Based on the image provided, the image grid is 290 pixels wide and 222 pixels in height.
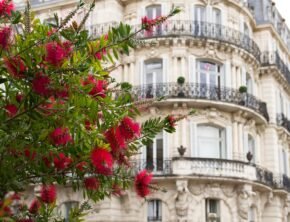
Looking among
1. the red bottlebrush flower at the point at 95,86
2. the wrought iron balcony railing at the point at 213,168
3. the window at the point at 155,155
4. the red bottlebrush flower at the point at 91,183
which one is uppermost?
the window at the point at 155,155

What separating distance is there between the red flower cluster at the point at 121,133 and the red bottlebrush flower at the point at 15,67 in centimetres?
108

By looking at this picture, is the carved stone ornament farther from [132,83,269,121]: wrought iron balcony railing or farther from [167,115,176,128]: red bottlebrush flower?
[167,115,176,128]: red bottlebrush flower

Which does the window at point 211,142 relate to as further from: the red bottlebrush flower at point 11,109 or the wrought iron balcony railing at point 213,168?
the red bottlebrush flower at point 11,109

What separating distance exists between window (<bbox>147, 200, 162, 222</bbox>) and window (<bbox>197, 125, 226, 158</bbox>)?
2903 mm

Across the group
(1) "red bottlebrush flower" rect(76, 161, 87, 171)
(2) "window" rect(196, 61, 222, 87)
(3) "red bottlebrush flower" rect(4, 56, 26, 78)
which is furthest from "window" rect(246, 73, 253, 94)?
(3) "red bottlebrush flower" rect(4, 56, 26, 78)

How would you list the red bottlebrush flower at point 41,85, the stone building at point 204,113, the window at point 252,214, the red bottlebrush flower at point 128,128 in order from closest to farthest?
the red bottlebrush flower at point 41,85, the red bottlebrush flower at point 128,128, the stone building at point 204,113, the window at point 252,214

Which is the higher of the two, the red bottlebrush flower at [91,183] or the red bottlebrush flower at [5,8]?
the red bottlebrush flower at [5,8]

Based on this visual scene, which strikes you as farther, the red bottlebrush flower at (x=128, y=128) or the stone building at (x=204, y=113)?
the stone building at (x=204, y=113)

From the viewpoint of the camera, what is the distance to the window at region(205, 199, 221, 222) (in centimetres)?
2420

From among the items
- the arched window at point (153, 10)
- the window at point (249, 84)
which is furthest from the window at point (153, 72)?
the window at point (249, 84)

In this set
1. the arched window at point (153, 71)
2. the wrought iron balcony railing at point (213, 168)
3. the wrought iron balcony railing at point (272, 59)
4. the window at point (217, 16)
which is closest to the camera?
the wrought iron balcony railing at point (213, 168)

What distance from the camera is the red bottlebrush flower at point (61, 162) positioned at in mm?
5428

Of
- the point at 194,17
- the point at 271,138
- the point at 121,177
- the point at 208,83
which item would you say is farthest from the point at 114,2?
the point at 121,177

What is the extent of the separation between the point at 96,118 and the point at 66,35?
92cm
